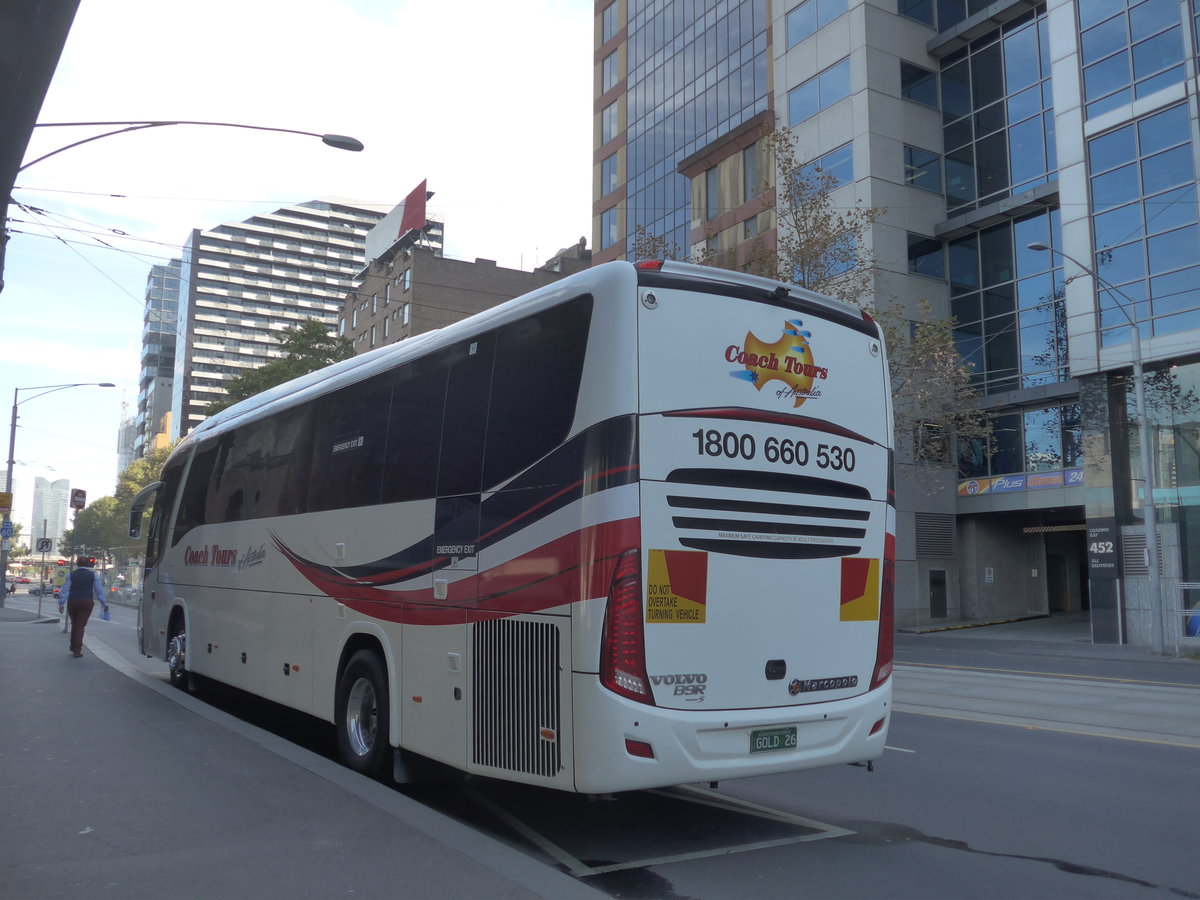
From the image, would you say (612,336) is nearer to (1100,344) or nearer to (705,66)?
(1100,344)

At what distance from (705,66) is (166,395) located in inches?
5007

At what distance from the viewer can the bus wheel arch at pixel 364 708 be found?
25.3 ft

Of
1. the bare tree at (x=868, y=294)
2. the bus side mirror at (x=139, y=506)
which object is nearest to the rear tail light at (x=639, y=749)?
the bus side mirror at (x=139, y=506)

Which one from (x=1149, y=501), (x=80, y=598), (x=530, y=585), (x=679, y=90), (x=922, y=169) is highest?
(x=679, y=90)

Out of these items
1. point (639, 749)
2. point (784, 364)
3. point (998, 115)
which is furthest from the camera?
point (998, 115)

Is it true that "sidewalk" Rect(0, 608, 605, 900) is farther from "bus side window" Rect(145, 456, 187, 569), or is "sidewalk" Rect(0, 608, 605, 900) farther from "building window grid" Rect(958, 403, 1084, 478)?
"building window grid" Rect(958, 403, 1084, 478)

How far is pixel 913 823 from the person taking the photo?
22.5ft

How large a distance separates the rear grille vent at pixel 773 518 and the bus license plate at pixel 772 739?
3.39ft

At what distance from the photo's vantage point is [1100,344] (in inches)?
1109

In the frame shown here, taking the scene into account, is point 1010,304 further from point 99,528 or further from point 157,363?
point 157,363

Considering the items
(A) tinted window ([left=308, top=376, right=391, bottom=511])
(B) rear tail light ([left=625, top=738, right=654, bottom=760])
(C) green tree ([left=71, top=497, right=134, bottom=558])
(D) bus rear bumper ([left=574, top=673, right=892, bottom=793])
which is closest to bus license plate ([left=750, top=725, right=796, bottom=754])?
(D) bus rear bumper ([left=574, top=673, right=892, bottom=793])

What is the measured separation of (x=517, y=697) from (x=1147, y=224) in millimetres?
26562

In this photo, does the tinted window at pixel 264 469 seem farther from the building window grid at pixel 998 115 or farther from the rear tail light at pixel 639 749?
the building window grid at pixel 998 115

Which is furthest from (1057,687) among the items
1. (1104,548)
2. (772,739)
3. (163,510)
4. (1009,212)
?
(1009,212)
